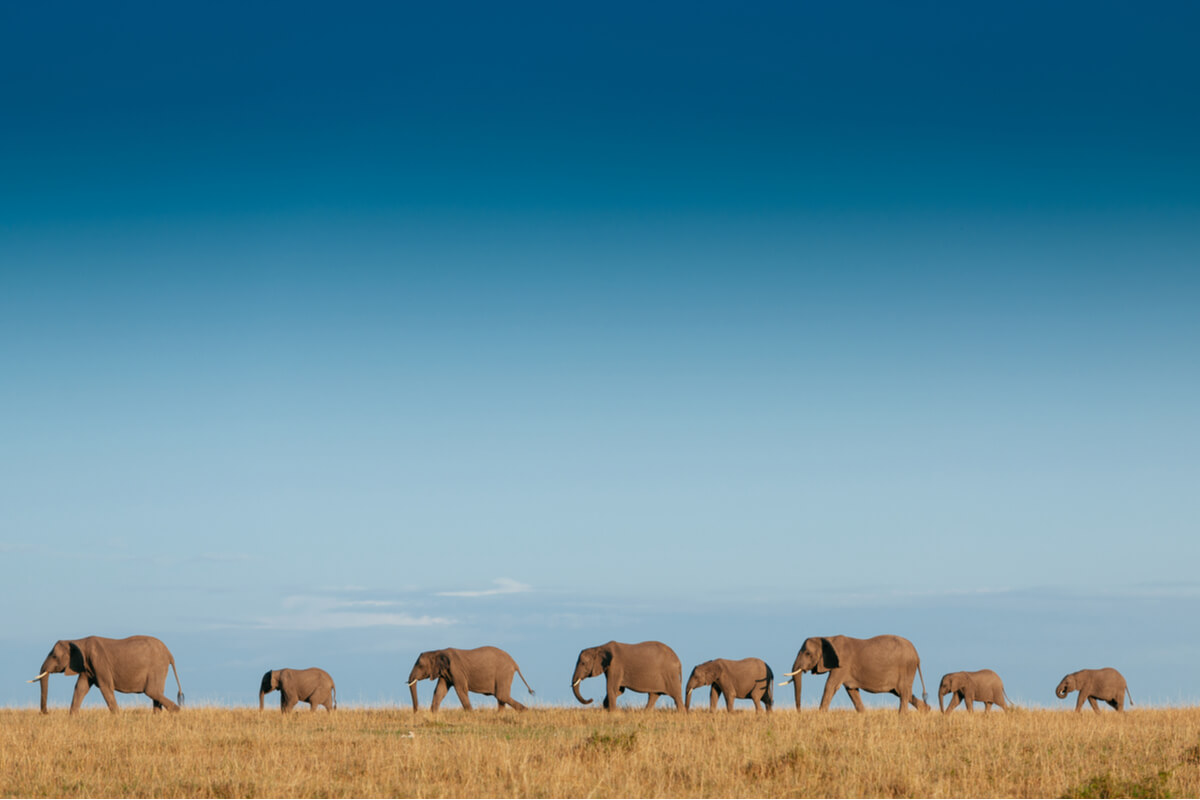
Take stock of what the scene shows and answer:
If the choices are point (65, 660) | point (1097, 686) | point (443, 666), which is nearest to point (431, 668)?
point (443, 666)

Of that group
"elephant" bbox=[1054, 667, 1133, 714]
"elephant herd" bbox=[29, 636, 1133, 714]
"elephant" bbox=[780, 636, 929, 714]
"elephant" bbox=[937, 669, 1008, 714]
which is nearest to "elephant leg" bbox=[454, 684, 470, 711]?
"elephant herd" bbox=[29, 636, 1133, 714]

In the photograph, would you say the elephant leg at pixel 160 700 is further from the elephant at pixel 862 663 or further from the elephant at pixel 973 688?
the elephant at pixel 973 688

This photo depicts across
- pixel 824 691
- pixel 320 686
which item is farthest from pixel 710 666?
pixel 320 686

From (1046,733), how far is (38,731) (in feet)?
62.4

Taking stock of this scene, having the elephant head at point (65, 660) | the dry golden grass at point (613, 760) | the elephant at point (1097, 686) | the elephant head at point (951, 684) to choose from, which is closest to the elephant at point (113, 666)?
the elephant head at point (65, 660)

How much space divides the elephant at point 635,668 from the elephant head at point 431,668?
3390 millimetres

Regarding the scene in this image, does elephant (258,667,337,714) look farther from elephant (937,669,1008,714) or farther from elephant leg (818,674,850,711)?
elephant (937,669,1008,714)

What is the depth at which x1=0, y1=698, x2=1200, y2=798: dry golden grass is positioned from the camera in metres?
15.4

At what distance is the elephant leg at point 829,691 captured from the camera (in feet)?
99.3

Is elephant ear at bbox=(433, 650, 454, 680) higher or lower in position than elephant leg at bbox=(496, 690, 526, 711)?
higher

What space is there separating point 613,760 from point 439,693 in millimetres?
→ 14462

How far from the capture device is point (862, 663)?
103 feet

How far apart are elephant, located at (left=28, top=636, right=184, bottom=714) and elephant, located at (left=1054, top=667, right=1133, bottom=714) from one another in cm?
2637

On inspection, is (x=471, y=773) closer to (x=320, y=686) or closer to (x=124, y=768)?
(x=124, y=768)
